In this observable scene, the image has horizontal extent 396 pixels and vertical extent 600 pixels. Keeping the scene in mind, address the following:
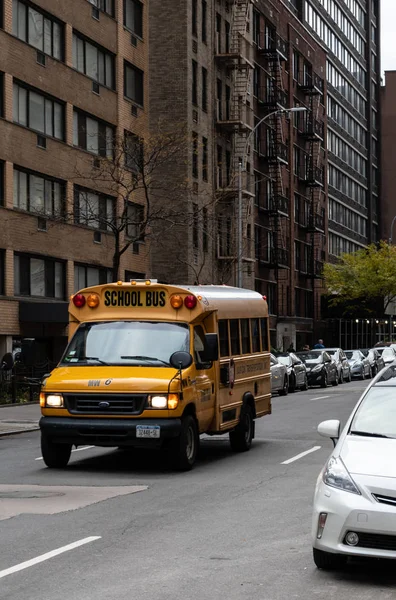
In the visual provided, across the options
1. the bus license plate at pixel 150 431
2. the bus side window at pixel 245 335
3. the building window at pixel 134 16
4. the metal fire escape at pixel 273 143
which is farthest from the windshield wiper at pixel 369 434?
the metal fire escape at pixel 273 143

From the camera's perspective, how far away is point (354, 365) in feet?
185

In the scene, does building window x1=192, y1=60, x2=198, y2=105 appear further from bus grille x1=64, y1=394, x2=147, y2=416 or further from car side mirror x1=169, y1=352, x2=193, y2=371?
bus grille x1=64, y1=394, x2=147, y2=416

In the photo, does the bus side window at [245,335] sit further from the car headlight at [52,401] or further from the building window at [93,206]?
the building window at [93,206]

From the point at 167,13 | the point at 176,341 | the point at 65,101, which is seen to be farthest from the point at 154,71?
the point at 176,341

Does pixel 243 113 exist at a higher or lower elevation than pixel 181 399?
higher

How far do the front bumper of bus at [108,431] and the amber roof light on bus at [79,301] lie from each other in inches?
80.8

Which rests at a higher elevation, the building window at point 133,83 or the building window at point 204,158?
the building window at point 133,83

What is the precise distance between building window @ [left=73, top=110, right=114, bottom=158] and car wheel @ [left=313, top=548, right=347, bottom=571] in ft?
121

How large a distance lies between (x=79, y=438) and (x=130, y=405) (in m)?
0.83

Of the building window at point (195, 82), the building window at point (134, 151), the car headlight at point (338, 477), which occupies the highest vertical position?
the building window at point (195, 82)

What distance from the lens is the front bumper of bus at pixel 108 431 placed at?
15.1 meters

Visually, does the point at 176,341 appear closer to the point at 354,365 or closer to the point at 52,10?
the point at 52,10

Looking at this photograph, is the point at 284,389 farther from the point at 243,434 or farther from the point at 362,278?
the point at 362,278

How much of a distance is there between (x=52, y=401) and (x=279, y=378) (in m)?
24.8
